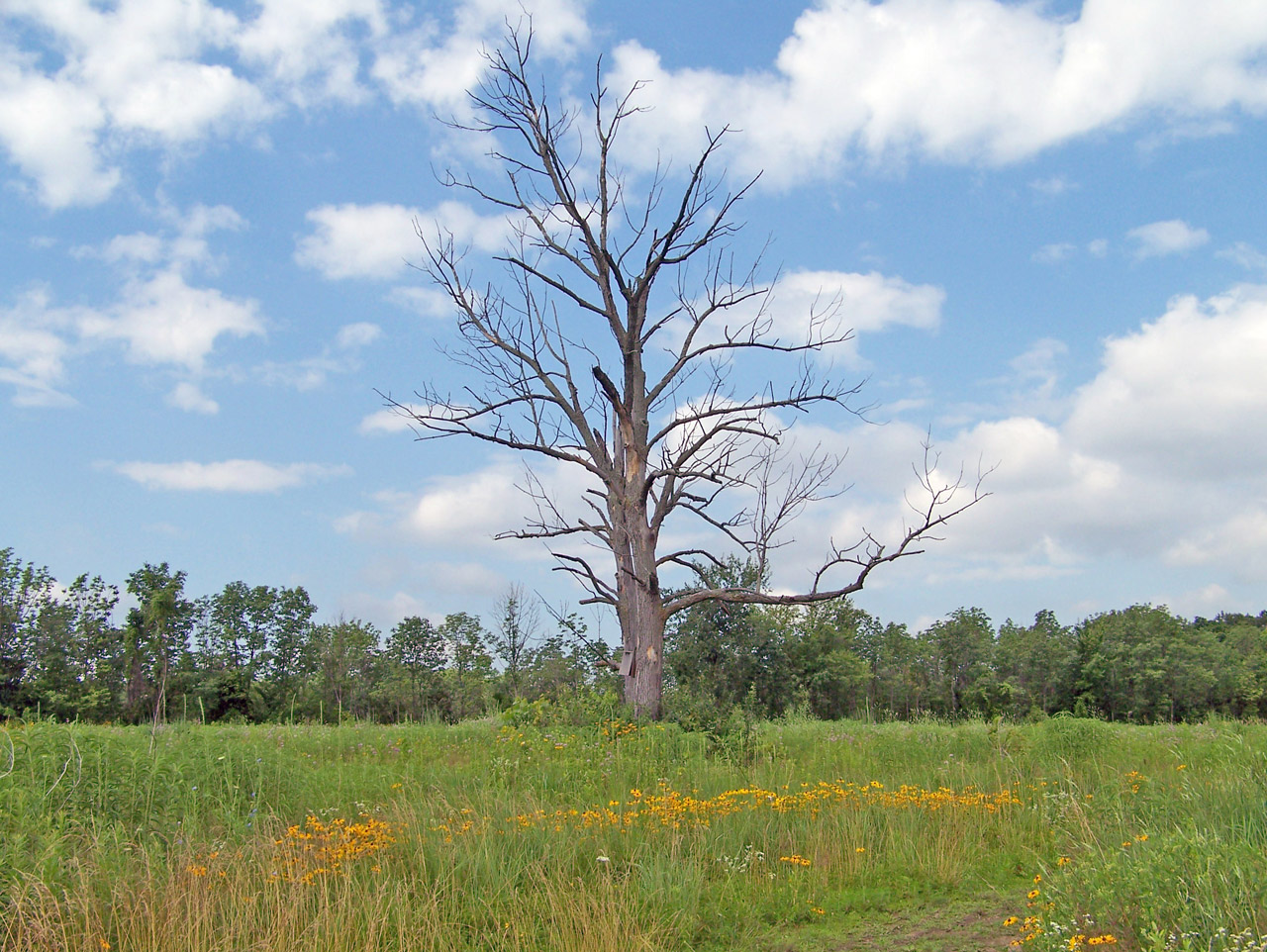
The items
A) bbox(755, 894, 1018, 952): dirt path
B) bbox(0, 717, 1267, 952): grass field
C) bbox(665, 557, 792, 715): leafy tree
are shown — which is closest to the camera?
bbox(0, 717, 1267, 952): grass field

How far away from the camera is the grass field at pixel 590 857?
4.55 meters

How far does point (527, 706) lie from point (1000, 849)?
7.40m

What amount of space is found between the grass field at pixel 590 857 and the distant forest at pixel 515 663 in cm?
2405

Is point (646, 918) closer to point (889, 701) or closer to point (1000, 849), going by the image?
point (1000, 849)

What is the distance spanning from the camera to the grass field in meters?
4.55

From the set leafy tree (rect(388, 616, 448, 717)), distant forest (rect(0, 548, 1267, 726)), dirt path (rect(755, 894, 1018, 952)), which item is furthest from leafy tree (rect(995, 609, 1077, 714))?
dirt path (rect(755, 894, 1018, 952))

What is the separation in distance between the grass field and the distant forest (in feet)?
Answer: 78.9

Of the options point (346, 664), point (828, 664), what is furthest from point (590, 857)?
point (346, 664)

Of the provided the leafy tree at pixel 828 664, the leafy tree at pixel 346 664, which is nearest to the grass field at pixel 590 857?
the leafy tree at pixel 828 664

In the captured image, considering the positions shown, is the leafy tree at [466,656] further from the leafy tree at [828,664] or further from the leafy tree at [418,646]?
the leafy tree at [828,664]

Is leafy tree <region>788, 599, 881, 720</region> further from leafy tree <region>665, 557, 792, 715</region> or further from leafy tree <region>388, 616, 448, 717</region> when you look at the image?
leafy tree <region>388, 616, 448, 717</region>

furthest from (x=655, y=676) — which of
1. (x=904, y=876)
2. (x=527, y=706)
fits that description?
(x=904, y=876)

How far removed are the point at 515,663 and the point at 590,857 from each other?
3239 centimetres

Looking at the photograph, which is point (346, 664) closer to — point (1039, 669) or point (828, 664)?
point (828, 664)
